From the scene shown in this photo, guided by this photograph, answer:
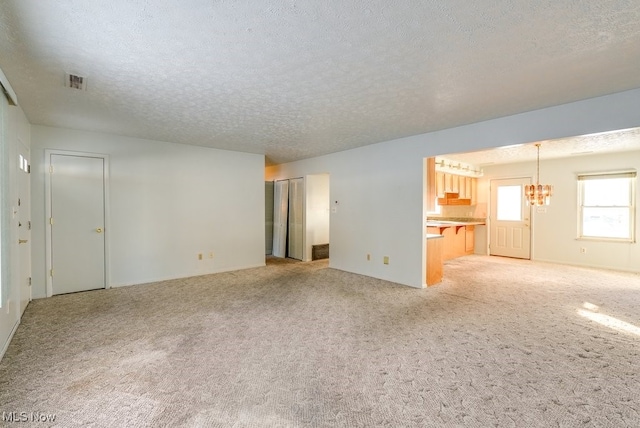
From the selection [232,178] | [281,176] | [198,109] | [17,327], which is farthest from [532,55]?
[281,176]

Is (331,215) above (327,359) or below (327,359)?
above

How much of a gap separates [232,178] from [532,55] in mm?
5124

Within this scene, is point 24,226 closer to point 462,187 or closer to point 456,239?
point 456,239

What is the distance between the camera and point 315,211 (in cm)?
707

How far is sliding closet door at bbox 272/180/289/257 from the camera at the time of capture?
744 centimetres

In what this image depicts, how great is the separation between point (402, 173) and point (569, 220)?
4864 millimetres

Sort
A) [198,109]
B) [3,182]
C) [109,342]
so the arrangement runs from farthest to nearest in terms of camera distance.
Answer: [198,109], [109,342], [3,182]

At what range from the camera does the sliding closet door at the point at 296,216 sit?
705 centimetres

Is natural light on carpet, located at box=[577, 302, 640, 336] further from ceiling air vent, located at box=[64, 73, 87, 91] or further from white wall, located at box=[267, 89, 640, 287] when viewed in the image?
ceiling air vent, located at box=[64, 73, 87, 91]

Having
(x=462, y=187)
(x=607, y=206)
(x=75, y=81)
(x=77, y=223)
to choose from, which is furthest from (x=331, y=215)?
(x=607, y=206)

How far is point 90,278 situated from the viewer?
4.50 meters

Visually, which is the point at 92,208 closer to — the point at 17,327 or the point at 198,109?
the point at 17,327

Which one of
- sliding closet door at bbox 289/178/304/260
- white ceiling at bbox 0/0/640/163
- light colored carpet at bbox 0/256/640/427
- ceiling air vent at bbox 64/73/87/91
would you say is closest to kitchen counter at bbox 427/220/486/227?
light colored carpet at bbox 0/256/640/427

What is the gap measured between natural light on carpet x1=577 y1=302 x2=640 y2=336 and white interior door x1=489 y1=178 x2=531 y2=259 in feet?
12.8
